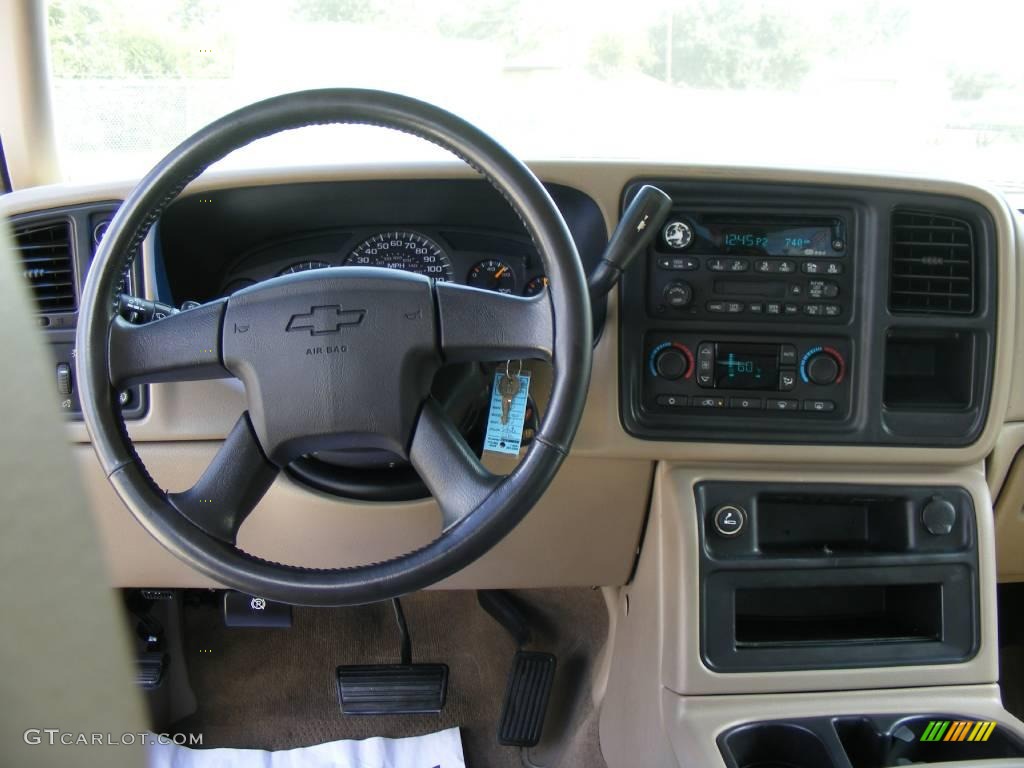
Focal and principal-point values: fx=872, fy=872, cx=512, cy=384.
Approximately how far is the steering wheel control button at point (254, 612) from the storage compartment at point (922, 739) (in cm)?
104

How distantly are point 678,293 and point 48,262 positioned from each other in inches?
41.5

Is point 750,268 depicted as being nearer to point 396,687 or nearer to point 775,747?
point 775,747

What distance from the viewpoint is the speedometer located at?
4.87ft

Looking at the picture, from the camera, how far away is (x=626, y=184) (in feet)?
4.52

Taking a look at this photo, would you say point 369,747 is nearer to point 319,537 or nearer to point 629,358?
point 319,537

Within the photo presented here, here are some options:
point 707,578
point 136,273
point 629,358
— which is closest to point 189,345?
point 136,273

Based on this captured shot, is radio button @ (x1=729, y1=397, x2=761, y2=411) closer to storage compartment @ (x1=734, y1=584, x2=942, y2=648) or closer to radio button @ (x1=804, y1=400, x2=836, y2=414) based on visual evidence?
radio button @ (x1=804, y1=400, x2=836, y2=414)

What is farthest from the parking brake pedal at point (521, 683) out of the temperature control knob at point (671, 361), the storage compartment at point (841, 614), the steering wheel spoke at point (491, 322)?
the steering wheel spoke at point (491, 322)

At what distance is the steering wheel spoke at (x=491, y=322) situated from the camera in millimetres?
1082

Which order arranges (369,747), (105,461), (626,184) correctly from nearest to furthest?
(105,461)
(626,184)
(369,747)

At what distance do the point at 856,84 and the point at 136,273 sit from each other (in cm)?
135

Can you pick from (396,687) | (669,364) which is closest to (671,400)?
(669,364)

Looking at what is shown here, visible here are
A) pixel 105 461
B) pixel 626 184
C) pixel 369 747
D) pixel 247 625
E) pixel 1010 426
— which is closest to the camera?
pixel 105 461

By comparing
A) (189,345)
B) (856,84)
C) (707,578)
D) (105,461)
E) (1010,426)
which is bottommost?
(707,578)
